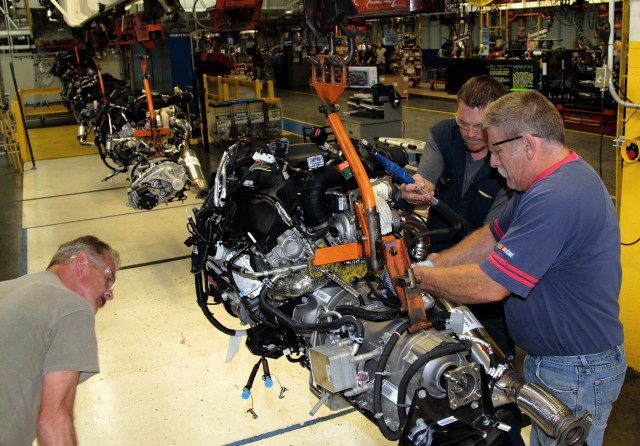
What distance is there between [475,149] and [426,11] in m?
0.77

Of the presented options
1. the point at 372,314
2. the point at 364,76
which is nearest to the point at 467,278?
the point at 372,314

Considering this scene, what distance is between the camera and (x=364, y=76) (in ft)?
31.8

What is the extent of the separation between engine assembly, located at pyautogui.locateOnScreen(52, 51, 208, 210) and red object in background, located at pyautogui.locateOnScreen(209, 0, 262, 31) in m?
1.26

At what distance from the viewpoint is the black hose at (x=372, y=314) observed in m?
2.39

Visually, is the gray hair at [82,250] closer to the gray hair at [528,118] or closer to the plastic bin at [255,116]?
the gray hair at [528,118]

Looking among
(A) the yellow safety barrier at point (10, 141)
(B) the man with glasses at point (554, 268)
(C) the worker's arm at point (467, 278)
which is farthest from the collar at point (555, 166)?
(A) the yellow safety barrier at point (10, 141)

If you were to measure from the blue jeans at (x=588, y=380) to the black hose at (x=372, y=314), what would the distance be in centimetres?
55

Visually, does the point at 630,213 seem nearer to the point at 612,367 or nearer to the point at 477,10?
the point at 612,367

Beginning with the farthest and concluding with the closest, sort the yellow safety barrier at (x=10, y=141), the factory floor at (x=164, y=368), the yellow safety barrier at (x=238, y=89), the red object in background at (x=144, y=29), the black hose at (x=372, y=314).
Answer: the yellow safety barrier at (x=238, y=89)
the yellow safety barrier at (x=10, y=141)
the red object in background at (x=144, y=29)
the factory floor at (x=164, y=368)
the black hose at (x=372, y=314)

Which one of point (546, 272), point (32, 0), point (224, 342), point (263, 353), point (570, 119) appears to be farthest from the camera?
point (32, 0)

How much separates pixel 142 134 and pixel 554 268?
248 inches

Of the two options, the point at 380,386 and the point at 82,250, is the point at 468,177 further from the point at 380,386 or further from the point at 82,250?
the point at 82,250

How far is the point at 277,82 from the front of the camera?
85.7 ft

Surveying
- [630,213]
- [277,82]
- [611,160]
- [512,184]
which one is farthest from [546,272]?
[277,82]
